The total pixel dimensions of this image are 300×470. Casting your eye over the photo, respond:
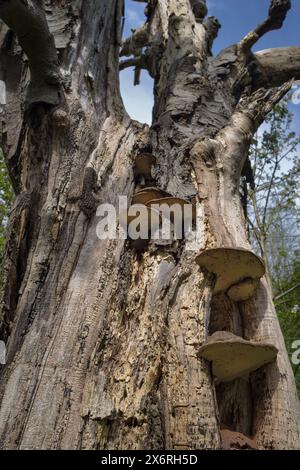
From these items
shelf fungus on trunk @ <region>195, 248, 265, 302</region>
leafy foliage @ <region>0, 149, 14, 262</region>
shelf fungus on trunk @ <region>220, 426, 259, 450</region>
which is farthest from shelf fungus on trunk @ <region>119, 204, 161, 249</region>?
leafy foliage @ <region>0, 149, 14, 262</region>

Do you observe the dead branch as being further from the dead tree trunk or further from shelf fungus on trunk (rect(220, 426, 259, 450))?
shelf fungus on trunk (rect(220, 426, 259, 450))

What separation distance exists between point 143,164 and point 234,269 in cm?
132

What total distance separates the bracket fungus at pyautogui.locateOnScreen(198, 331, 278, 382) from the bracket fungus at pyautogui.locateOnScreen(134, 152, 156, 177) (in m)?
1.68

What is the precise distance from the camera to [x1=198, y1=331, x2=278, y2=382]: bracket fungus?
2.13 m

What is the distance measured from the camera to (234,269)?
8.53 feet

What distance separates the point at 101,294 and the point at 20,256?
589 mm

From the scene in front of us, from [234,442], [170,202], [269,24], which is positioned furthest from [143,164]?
[269,24]

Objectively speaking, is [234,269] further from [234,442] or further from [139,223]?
[234,442]

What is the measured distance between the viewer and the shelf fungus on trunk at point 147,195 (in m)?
3.04

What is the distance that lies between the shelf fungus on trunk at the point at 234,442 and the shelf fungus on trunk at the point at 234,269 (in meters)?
0.91

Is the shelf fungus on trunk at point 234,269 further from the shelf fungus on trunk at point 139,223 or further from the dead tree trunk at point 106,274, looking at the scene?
the shelf fungus on trunk at point 139,223

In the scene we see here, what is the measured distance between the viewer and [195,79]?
4469mm

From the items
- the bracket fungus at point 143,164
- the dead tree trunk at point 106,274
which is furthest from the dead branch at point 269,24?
the bracket fungus at point 143,164
